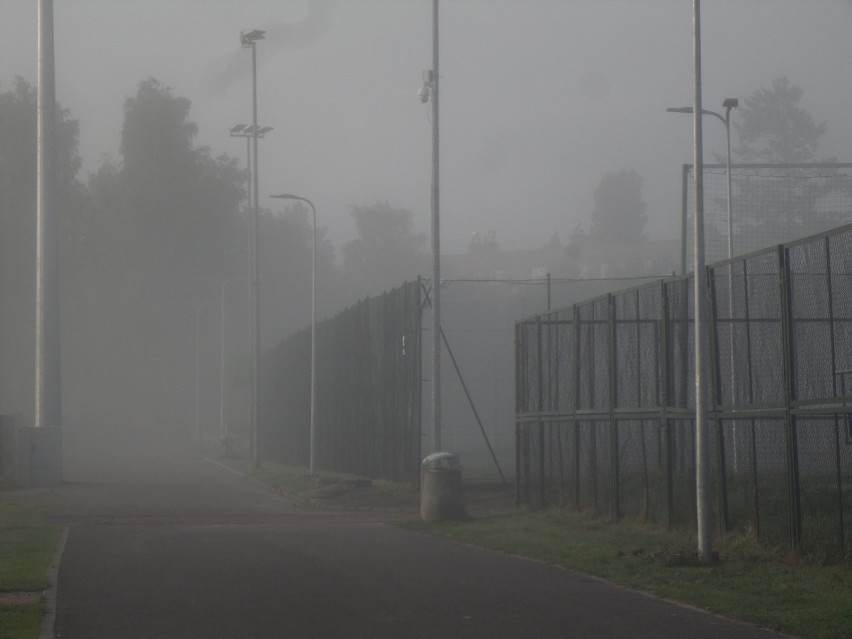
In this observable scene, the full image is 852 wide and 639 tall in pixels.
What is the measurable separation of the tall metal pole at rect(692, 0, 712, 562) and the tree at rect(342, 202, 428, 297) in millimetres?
106846

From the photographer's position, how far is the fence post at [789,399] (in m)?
Answer: 13.0

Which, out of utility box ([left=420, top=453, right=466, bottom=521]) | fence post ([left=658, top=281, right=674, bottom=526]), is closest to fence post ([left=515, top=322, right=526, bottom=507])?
utility box ([left=420, top=453, right=466, bottom=521])

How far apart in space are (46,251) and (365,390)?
933 centimetres

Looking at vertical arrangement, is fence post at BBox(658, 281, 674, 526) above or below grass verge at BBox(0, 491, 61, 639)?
above

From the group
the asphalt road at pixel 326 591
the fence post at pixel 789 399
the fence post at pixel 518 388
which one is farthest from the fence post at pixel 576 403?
the fence post at pixel 789 399

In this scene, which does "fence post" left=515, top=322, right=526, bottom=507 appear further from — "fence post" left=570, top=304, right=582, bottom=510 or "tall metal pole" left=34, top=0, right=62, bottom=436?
"tall metal pole" left=34, top=0, right=62, bottom=436

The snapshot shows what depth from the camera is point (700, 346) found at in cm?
1329

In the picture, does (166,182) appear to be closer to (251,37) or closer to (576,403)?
(251,37)

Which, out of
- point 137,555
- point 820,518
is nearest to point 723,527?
point 820,518

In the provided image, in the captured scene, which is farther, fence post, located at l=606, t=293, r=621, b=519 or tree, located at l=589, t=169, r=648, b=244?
tree, located at l=589, t=169, r=648, b=244

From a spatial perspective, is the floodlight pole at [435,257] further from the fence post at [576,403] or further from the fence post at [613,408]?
the fence post at [613,408]

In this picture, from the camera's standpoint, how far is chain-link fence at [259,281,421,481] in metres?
28.1

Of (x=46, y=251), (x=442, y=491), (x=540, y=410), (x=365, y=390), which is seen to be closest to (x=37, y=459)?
(x=46, y=251)

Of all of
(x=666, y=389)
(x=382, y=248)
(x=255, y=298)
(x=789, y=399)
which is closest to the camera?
(x=789, y=399)
